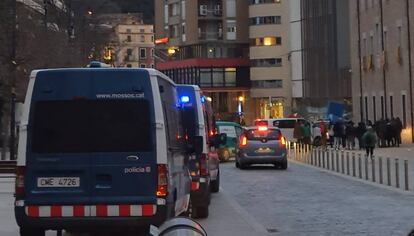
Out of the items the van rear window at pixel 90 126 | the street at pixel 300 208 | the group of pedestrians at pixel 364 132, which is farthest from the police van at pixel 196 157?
the group of pedestrians at pixel 364 132

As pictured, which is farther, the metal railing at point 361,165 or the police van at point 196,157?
the metal railing at point 361,165

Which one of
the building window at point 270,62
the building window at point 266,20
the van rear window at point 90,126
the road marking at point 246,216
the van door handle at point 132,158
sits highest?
the building window at point 266,20

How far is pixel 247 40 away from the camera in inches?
3939

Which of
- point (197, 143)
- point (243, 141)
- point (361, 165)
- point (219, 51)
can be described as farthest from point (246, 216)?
point (219, 51)

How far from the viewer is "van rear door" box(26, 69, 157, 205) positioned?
10180mm

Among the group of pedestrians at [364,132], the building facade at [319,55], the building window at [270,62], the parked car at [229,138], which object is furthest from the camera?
the building window at [270,62]

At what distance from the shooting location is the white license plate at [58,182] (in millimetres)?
10180

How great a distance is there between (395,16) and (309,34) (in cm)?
3220

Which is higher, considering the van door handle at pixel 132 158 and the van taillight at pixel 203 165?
the van door handle at pixel 132 158

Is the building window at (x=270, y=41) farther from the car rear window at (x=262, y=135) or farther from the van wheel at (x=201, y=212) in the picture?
the van wheel at (x=201, y=212)

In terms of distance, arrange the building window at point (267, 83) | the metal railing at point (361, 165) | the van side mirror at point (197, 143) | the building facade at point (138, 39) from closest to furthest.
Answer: the van side mirror at point (197, 143) → the metal railing at point (361, 165) → the building window at point (267, 83) → the building facade at point (138, 39)

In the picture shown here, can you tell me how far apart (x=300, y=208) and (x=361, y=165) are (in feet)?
38.0

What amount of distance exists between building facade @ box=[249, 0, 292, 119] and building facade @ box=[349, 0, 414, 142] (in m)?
35.1

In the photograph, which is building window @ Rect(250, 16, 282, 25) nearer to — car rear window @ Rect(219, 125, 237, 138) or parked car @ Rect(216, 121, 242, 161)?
parked car @ Rect(216, 121, 242, 161)
